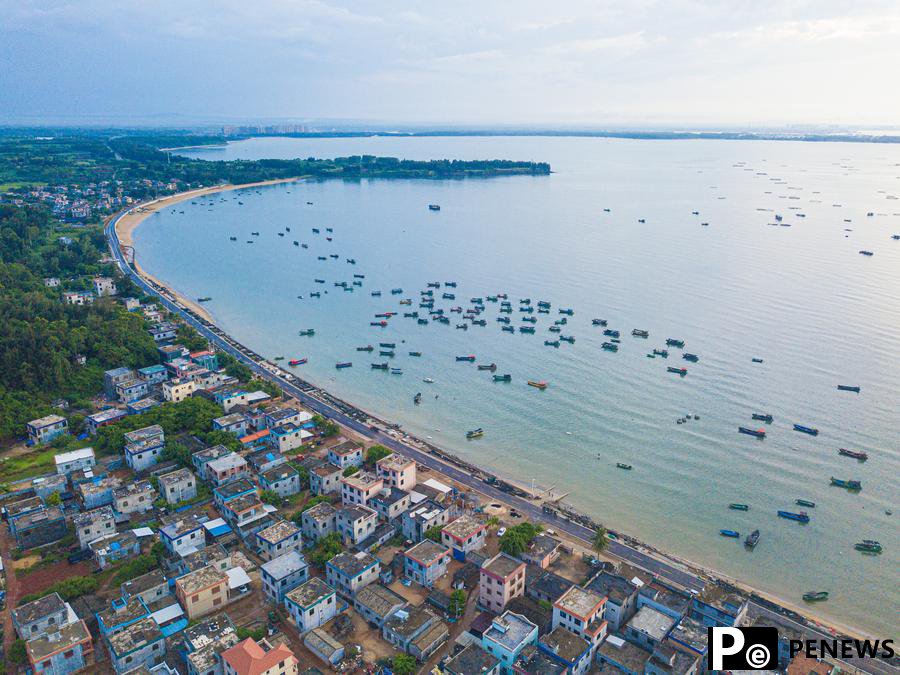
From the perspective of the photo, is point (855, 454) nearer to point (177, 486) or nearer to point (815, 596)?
point (815, 596)

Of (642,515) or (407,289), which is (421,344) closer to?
(407,289)

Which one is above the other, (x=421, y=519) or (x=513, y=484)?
(x=421, y=519)

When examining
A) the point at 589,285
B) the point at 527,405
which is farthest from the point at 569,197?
the point at 527,405

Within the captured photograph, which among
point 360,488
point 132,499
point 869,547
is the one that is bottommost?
point 869,547

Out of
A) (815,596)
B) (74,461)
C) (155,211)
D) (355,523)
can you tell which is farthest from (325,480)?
(155,211)

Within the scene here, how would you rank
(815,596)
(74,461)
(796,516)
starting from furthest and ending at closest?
1. (74,461)
2. (796,516)
3. (815,596)

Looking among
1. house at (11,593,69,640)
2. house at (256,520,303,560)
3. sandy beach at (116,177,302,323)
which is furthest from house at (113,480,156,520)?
sandy beach at (116,177,302,323)

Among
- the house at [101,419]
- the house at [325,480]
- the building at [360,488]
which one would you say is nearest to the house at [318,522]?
the building at [360,488]

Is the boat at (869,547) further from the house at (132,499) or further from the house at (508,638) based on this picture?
the house at (132,499)
